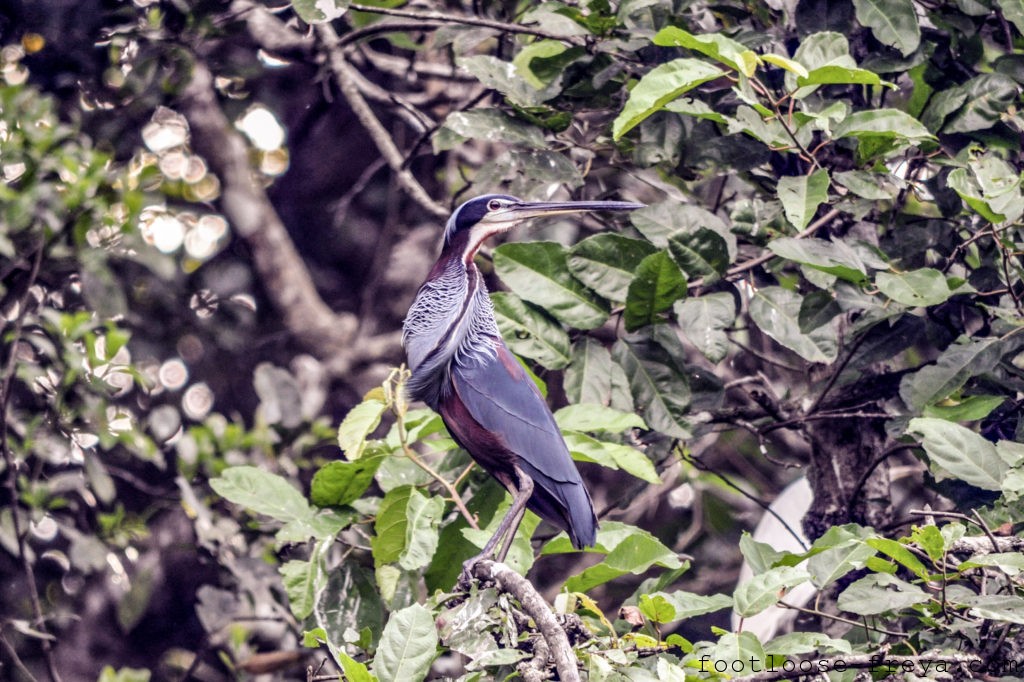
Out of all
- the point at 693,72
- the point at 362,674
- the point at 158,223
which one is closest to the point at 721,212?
the point at 693,72

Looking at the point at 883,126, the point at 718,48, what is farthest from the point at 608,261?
the point at 883,126

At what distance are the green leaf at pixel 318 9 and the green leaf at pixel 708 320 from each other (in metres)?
1.06

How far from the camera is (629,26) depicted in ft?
8.33

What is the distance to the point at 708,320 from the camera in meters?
2.23

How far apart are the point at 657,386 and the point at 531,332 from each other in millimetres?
291

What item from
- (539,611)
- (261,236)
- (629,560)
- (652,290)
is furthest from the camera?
(261,236)

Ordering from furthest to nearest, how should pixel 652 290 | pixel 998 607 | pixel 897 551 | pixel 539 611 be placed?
pixel 652 290, pixel 897 551, pixel 998 607, pixel 539 611

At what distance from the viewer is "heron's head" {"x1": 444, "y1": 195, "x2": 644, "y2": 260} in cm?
224

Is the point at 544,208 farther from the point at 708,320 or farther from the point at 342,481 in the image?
the point at 342,481

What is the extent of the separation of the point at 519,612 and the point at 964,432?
2.89ft

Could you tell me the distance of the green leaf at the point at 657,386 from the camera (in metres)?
2.26

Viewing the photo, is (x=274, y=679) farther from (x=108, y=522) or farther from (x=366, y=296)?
(x=366, y=296)

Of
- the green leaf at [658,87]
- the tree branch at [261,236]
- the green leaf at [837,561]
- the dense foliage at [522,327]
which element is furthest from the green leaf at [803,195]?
the tree branch at [261,236]

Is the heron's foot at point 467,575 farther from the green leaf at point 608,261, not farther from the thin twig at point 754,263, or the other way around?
the thin twig at point 754,263
